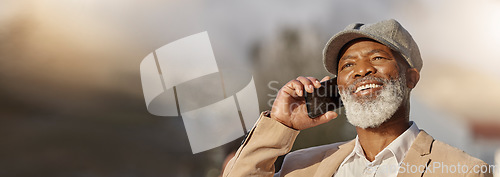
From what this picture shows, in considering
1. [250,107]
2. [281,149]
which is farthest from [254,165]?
[250,107]

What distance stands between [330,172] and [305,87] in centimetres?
65

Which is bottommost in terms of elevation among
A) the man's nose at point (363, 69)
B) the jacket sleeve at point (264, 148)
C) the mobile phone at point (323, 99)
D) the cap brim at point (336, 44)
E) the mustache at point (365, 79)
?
the jacket sleeve at point (264, 148)

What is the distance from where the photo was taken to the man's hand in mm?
3053

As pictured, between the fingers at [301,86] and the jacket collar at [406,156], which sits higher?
the fingers at [301,86]

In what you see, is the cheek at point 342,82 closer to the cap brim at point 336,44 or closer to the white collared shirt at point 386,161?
the cap brim at point 336,44

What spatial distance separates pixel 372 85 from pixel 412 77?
1.31 ft

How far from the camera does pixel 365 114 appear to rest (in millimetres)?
3016

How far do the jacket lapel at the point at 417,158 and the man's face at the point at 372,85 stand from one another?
0.27m

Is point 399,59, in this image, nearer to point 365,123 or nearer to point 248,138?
point 365,123

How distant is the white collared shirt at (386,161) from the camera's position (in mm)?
2920

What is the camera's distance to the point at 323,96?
3152 mm

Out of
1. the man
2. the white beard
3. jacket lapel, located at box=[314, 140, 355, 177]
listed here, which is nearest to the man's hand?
the man

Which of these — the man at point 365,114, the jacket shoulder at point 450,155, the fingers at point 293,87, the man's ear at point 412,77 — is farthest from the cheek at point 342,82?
the jacket shoulder at point 450,155

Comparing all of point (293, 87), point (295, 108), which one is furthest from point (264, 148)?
point (293, 87)
